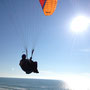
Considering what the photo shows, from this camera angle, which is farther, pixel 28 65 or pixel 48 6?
pixel 48 6

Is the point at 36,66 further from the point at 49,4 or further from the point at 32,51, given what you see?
the point at 49,4

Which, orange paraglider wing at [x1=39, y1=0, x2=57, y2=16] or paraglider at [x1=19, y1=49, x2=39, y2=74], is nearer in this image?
paraglider at [x1=19, y1=49, x2=39, y2=74]

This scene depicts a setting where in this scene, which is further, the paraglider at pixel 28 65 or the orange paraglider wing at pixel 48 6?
the orange paraglider wing at pixel 48 6

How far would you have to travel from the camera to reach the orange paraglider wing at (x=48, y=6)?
19.5m

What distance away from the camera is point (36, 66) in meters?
17.5

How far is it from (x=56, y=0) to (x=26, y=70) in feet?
28.0

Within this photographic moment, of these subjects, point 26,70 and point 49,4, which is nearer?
point 26,70

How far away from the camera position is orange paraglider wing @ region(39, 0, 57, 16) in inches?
768

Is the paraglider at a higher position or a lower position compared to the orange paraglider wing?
lower

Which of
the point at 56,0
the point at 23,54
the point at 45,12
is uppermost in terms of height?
the point at 56,0

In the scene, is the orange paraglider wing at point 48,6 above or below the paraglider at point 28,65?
above

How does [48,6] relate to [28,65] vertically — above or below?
above

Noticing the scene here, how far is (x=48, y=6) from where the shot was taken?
1983 centimetres

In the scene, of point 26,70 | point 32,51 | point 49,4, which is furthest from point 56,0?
point 26,70
